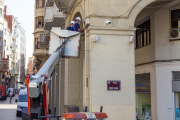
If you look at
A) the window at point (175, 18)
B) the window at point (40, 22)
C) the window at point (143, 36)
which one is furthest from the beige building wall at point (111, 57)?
the window at point (40, 22)

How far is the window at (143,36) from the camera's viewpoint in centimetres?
1638

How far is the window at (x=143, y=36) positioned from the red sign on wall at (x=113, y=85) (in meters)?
4.94

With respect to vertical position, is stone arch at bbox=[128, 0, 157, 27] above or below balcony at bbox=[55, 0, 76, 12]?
below

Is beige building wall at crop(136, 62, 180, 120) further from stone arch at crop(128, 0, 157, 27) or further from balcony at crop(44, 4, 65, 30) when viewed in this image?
balcony at crop(44, 4, 65, 30)

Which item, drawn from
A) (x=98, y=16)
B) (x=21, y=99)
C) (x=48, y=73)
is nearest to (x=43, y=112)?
(x=48, y=73)

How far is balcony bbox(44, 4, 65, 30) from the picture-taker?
68.3 ft

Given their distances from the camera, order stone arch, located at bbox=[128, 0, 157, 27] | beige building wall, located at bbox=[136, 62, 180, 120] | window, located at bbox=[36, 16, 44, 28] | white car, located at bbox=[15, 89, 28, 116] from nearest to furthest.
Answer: stone arch, located at bbox=[128, 0, 157, 27] < beige building wall, located at bbox=[136, 62, 180, 120] < white car, located at bbox=[15, 89, 28, 116] < window, located at bbox=[36, 16, 44, 28]

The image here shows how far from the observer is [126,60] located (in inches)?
472

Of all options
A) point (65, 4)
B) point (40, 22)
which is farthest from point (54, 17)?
point (40, 22)

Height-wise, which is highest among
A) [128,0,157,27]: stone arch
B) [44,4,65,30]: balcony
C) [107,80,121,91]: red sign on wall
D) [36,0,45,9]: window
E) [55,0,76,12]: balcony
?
[36,0,45,9]: window

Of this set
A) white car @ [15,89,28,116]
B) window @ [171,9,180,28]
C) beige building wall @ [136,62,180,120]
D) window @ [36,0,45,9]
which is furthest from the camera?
window @ [36,0,45,9]

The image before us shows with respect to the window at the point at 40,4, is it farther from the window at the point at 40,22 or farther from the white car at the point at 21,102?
the white car at the point at 21,102

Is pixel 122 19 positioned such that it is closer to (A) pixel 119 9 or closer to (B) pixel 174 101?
(A) pixel 119 9

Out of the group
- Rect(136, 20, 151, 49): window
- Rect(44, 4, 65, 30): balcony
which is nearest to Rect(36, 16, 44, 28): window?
Rect(44, 4, 65, 30): balcony
